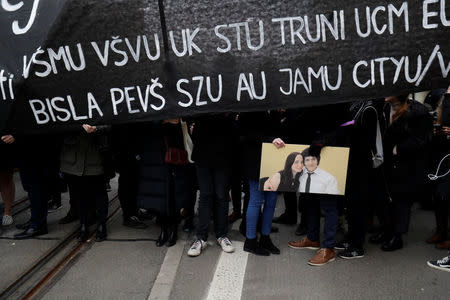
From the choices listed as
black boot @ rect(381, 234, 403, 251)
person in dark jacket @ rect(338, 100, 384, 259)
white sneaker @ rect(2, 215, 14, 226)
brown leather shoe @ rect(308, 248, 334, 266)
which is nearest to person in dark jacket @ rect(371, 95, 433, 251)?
black boot @ rect(381, 234, 403, 251)

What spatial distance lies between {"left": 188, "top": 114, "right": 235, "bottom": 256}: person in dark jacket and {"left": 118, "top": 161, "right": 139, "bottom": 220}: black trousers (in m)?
1.16

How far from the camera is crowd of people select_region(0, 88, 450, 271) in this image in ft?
12.3

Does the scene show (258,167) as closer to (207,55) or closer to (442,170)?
(207,55)

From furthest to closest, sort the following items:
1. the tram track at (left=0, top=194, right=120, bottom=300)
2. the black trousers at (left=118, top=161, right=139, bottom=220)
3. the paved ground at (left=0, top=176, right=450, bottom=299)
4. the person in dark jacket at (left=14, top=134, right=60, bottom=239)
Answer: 1. the black trousers at (left=118, top=161, right=139, bottom=220)
2. the person in dark jacket at (left=14, top=134, right=60, bottom=239)
3. the tram track at (left=0, top=194, right=120, bottom=300)
4. the paved ground at (left=0, top=176, right=450, bottom=299)

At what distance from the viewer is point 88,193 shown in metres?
4.53

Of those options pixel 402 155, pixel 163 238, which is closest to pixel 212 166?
pixel 163 238

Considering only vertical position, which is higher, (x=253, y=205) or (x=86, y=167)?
(x=86, y=167)

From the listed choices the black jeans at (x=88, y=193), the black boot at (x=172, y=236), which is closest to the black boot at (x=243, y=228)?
the black boot at (x=172, y=236)

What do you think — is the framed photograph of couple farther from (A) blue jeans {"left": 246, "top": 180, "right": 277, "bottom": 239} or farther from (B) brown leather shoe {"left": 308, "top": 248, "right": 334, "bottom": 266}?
(B) brown leather shoe {"left": 308, "top": 248, "right": 334, "bottom": 266}

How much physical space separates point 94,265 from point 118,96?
164 centimetres

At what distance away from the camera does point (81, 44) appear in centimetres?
328

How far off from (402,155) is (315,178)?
0.91m

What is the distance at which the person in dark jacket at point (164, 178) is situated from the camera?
4.35m

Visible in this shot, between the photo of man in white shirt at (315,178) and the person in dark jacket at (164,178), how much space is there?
4.42 ft
